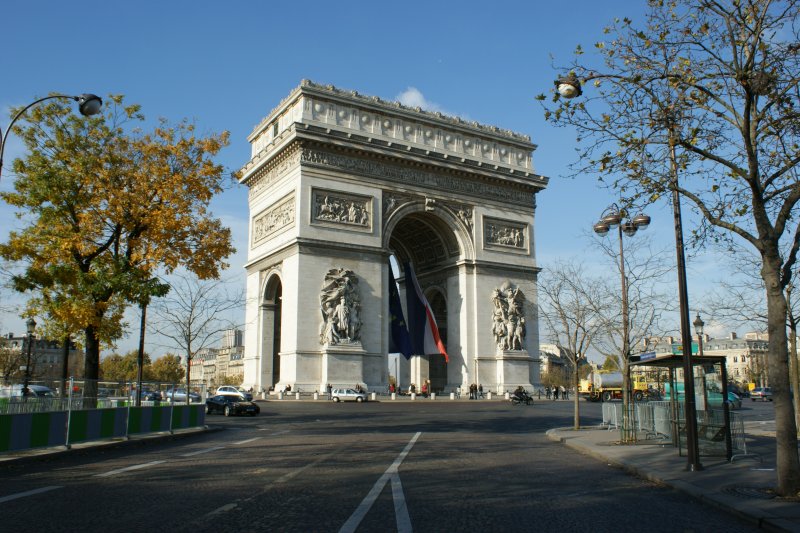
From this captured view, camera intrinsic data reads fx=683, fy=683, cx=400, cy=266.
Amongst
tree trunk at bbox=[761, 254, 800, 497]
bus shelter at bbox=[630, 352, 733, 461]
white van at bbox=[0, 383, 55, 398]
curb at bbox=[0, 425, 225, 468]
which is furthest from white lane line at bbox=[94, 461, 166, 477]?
bus shelter at bbox=[630, 352, 733, 461]

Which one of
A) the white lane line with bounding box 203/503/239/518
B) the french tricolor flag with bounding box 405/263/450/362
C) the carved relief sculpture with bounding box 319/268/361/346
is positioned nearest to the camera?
the white lane line with bounding box 203/503/239/518

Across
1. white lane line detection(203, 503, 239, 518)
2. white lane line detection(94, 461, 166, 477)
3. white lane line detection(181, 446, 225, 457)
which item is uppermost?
white lane line detection(203, 503, 239, 518)

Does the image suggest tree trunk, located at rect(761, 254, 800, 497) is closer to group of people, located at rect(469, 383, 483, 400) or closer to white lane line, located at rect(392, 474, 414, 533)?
white lane line, located at rect(392, 474, 414, 533)

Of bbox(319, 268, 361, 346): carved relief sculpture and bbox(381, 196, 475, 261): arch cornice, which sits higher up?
bbox(381, 196, 475, 261): arch cornice

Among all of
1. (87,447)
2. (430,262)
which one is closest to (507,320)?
(430,262)

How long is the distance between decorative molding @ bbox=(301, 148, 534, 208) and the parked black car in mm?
16259

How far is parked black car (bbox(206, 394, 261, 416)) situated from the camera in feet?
100

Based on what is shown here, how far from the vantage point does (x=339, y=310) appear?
138ft

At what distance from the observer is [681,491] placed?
32.2 feet

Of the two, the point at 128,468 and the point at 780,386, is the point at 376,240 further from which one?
the point at 780,386

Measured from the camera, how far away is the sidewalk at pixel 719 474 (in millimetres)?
7859

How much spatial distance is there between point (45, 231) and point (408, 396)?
3106cm

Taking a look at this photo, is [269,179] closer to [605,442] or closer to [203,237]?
[203,237]

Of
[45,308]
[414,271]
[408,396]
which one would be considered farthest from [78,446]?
[414,271]
